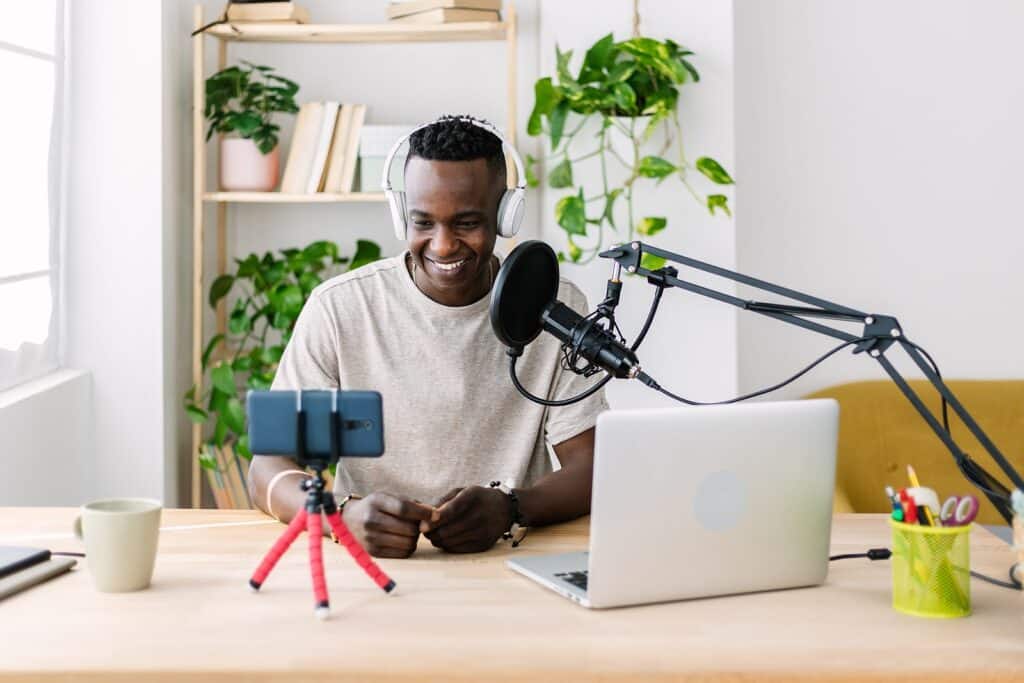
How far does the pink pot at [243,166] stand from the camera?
3.37m

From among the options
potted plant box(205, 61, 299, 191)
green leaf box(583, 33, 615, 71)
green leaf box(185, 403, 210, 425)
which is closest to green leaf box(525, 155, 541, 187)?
green leaf box(583, 33, 615, 71)

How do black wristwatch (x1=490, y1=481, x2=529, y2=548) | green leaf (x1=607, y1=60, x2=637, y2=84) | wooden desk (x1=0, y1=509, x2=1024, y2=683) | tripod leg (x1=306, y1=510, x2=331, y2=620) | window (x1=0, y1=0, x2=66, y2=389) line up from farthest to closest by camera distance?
1. green leaf (x1=607, y1=60, x2=637, y2=84)
2. window (x1=0, y1=0, x2=66, y2=389)
3. black wristwatch (x1=490, y1=481, x2=529, y2=548)
4. tripod leg (x1=306, y1=510, x2=331, y2=620)
5. wooden desk (x1=0, y1=509, x2=1024, y2=683)

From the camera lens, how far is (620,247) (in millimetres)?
1375

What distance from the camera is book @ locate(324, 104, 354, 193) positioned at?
3379mm

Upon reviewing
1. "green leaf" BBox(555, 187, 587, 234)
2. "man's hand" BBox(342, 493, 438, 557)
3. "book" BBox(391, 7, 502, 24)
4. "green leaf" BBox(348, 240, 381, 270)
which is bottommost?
"man's hand" BBox(342, 493, 438, 557)

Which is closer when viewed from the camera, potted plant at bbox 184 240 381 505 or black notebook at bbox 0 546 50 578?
black notebook at bbox 0 546 50 578

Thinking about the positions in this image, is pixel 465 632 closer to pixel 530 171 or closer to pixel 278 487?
pixel 278 487

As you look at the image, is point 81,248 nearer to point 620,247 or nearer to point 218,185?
point 218,185

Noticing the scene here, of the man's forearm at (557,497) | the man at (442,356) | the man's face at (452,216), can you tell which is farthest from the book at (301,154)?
the man's forearm at (557,497)

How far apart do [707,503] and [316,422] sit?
46 centimetres

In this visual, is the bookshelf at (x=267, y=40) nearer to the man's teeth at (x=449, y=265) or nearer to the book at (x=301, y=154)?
the book at (x=301, y=154)

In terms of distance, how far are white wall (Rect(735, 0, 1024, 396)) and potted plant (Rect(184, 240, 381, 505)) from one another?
1280 millimetres

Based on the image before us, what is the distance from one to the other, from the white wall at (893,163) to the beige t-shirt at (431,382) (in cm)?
174

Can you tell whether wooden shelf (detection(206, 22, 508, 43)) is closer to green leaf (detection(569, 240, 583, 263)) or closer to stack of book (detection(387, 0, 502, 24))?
stack of book (detection(387, 0, 502, 24))
